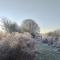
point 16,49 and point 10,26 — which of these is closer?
point 16,49

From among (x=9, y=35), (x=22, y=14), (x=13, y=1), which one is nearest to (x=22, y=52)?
(x=9, y=35)

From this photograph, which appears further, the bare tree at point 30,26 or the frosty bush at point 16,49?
the bare tree at point 30,26

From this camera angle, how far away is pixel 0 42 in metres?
2.74

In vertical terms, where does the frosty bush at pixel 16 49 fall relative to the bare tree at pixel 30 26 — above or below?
below

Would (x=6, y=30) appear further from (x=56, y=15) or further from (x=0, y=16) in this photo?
(x=56, y=15)

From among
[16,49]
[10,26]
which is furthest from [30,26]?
[16,49]

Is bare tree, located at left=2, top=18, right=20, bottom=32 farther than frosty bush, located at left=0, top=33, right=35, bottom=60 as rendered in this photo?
Yes

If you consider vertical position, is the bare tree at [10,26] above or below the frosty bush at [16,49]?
above

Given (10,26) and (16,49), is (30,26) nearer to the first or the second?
(10,26)

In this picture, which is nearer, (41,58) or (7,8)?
(41,58)

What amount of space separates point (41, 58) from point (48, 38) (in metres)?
0.33

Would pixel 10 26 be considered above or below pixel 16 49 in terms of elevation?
above

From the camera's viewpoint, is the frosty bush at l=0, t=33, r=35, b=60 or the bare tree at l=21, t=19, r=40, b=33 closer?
the frosty bush at l=0, t=33, r=35, b=60

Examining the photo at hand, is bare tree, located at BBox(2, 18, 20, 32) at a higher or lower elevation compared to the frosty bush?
higher
